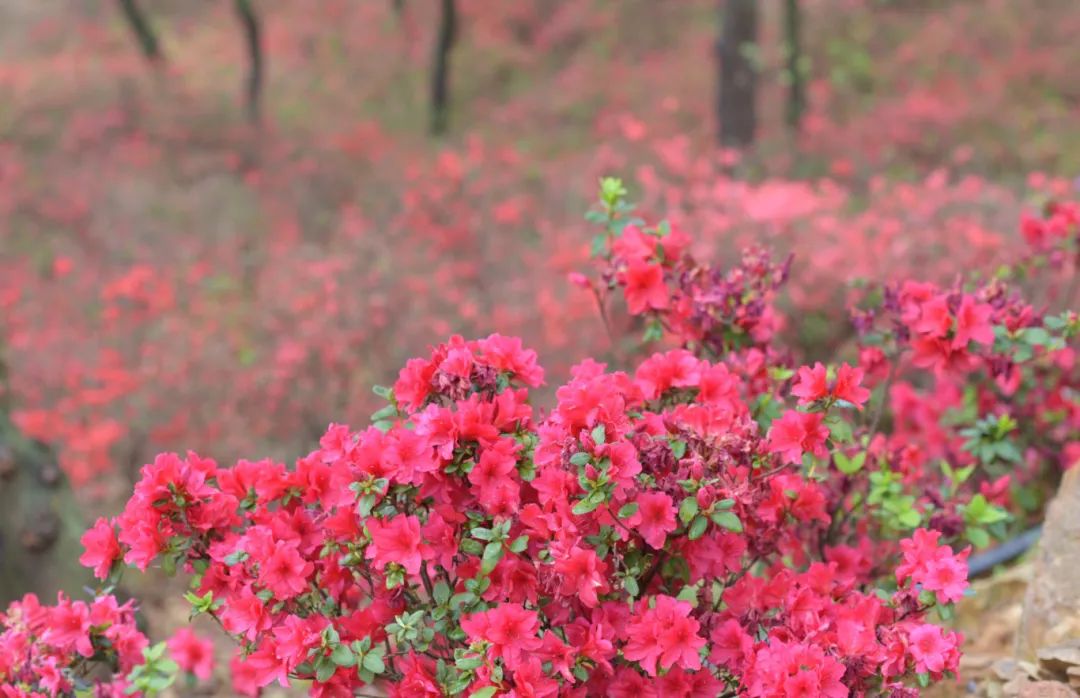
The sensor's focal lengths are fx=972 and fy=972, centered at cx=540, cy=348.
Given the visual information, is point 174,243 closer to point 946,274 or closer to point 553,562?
point 946,274

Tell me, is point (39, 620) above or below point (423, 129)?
below

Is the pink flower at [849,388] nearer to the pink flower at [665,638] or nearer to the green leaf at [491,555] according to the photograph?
the pink flower at [665,638]

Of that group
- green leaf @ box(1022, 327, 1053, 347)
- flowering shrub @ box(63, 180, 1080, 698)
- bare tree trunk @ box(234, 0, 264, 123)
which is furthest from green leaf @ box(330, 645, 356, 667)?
bare tree trunk @ box(234, 0, 264, 123)

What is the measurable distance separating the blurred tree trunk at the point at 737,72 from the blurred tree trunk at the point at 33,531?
6931mm

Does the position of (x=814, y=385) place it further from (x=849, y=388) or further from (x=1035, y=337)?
(x=1035, y=337)

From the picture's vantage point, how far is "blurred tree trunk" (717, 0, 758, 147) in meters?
8.72

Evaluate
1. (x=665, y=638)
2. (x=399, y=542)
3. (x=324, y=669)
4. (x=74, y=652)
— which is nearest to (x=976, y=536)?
(x=665, y=638)

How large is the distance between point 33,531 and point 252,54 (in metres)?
10.5

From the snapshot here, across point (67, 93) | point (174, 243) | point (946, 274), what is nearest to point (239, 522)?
point (946, 274)

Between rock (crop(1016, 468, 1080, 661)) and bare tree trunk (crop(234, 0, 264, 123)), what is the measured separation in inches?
460

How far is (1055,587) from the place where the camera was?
7.32 ft

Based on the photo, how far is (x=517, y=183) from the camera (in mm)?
10062

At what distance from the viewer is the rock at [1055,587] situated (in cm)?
218

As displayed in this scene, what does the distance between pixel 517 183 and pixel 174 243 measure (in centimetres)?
342
